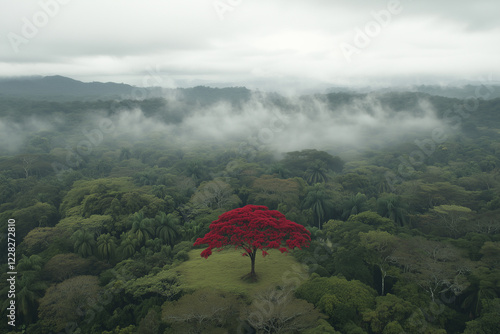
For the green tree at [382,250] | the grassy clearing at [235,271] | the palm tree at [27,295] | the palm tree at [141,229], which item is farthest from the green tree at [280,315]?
the palm tree at [141,229]

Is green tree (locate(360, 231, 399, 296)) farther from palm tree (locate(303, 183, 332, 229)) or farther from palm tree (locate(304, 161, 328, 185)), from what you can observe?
palm tree (locate(304, 161, 328, 185))

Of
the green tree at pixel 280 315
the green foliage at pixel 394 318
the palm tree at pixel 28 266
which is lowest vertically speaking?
the palm tree at pixel 28 266

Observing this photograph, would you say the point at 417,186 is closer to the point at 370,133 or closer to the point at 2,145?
the point at 370,133

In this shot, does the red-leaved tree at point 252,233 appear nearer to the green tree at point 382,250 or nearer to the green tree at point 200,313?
the green tree at point 200,313

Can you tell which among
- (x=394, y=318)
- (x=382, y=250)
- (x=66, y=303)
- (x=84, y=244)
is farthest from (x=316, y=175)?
(x=66, y=303)

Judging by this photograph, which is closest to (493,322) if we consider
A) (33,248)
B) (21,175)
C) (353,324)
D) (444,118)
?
(353,324)

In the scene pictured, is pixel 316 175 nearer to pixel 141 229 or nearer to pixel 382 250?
pixel 382 250
